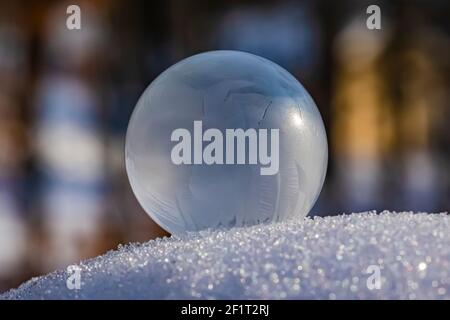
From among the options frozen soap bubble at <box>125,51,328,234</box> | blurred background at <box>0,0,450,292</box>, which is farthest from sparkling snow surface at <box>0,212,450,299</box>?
blurred background at <box>0,0,450,292</box>

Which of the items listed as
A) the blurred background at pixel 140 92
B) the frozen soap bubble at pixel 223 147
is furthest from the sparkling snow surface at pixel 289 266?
the blurred background at pixel 140 92

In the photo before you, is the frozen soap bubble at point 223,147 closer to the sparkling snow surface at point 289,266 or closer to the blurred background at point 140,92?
the sparkling snow surface at point 289,266

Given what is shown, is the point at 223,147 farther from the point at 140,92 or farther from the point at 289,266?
the point at 140,92

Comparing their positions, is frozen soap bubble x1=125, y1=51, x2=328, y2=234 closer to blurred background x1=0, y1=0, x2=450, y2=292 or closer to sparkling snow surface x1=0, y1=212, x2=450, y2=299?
sparkling snow surface x1=0, y1=212, x2=450, y2=299

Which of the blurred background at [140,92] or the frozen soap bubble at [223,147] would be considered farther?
the blurred background at [140,92]
